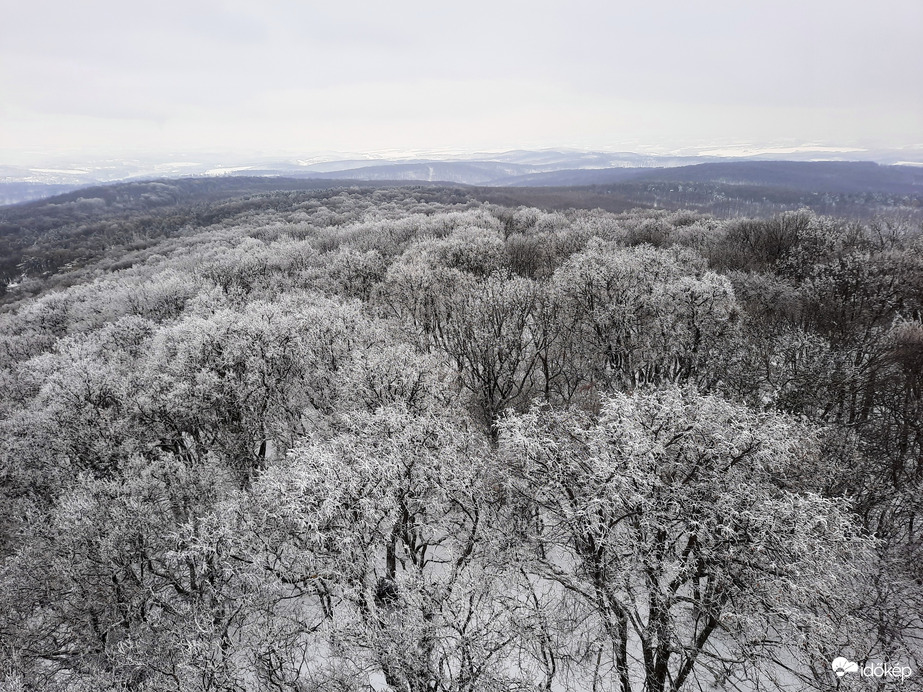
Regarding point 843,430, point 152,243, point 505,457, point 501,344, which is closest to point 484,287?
point 501,344

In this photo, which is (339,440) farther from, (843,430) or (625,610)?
(843,430)

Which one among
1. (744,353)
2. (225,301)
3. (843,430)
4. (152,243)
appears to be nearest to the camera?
(843,430)

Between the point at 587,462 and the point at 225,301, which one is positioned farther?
the point at 225,301

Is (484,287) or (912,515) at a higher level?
(484,287)

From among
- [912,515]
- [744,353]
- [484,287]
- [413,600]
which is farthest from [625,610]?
[484,287]

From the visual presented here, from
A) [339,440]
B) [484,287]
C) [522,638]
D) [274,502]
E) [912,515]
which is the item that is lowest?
[522,638]

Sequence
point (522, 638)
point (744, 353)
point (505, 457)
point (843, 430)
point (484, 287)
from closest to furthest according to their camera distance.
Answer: point (522, 638), point (505, 457), point (843, 430), point (744, 353), point (484, 287)
